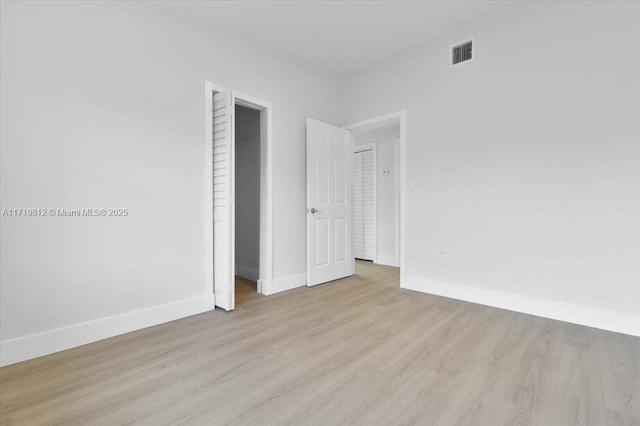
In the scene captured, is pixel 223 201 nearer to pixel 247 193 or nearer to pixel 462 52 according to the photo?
pixel 247 193

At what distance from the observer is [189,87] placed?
9.45ft

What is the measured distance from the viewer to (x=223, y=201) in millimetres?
2957

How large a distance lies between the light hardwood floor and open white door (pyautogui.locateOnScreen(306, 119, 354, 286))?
1.24 m

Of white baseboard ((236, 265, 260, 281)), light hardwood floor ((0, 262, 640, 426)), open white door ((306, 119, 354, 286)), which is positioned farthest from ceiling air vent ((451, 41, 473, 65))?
white baseboard ((236, 265, 260, 281))

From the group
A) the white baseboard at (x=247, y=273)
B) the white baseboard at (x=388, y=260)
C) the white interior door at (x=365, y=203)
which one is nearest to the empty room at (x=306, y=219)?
the white baseboard at (x=247, y=273)

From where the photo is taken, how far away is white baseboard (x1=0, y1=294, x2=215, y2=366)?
201cm

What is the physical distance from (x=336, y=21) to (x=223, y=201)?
7.05 feet

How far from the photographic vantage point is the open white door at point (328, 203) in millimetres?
3852

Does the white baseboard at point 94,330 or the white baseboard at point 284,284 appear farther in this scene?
the white baseboard at point 284,284

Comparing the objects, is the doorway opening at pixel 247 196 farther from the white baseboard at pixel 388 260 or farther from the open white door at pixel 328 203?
the white baseboard at pixel 388 260

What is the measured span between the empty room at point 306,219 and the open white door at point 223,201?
0.07ft

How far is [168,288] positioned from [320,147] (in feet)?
7.96

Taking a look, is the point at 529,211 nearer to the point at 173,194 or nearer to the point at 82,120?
the point at 173,194

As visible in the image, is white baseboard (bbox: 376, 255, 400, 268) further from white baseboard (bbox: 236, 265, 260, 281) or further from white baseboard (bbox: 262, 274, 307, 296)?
white baseboard (bbox: 236, 265, 260, 281)
